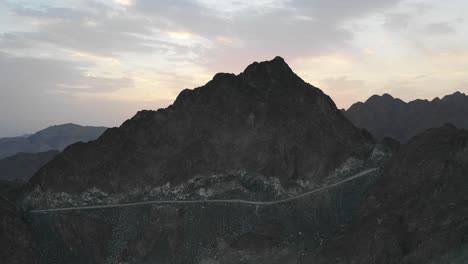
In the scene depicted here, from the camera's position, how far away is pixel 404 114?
14875cm

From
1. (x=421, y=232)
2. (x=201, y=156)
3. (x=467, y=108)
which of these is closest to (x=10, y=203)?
(x=201, y=156)

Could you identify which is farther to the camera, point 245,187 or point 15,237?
point 245,187

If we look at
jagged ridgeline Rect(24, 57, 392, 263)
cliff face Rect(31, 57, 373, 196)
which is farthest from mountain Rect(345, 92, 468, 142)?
jagged ridgeline Rect(24, 57, 392, 263)

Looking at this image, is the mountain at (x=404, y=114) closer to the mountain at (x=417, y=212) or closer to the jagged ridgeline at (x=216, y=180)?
the jagged ridgeline at (x=216, y=180)

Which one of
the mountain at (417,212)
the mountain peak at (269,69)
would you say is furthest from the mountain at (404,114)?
the mountain at (417,212)

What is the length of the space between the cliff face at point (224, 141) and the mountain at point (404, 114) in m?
83.3

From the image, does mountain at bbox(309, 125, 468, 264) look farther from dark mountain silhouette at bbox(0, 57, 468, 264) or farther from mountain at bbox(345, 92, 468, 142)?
mountain at bbox(345, 92, 468, 142)

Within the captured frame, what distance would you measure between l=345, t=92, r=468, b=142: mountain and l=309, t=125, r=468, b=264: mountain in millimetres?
90577

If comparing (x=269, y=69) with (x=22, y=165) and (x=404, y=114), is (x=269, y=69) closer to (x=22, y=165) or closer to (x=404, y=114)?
(x=404, y=114)

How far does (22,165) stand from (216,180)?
10995cm

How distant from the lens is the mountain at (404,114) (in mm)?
134750

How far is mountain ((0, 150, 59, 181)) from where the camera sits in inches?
5084

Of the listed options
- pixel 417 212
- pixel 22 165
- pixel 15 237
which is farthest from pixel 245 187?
pixel 22 165

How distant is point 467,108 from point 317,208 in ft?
401
